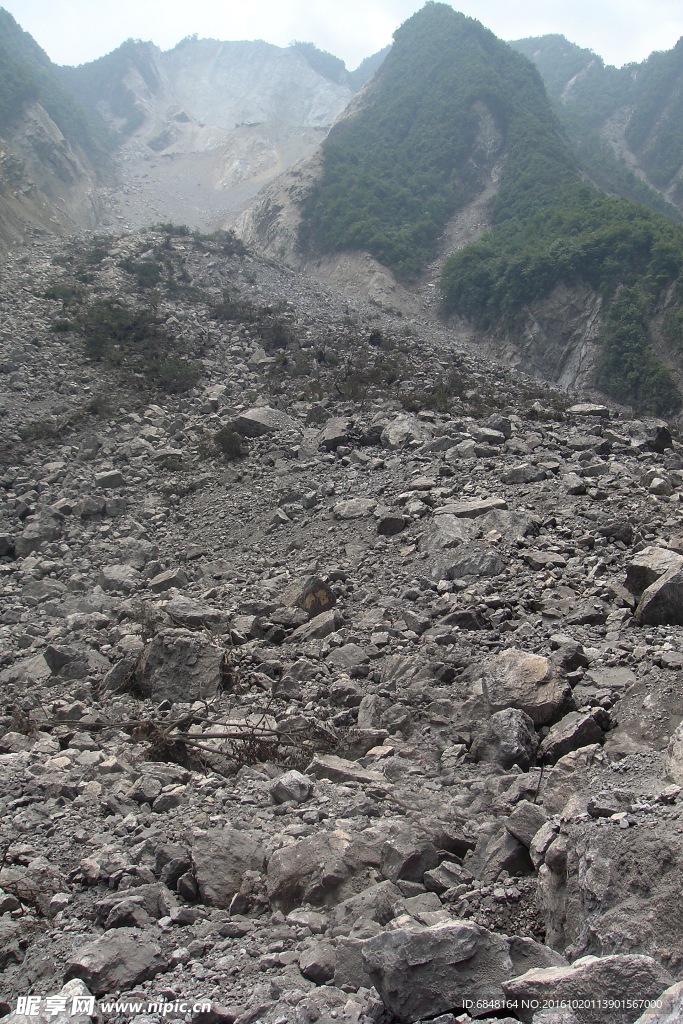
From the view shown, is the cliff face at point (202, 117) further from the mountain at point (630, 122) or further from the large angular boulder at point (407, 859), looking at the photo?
the large angular boulder at point (407, 859)

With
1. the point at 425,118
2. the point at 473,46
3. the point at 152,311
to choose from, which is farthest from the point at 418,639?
the point at 473,46

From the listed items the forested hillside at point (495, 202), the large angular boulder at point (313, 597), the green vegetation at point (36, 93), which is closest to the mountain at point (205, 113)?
the green vegetation at point (36, 93)

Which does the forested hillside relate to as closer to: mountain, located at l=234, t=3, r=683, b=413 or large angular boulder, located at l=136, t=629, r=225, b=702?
mountain, located at l=234, t=3, r=683, b=413

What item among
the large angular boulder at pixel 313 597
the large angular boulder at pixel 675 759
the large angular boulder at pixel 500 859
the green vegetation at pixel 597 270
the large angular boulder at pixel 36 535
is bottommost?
the large angular boulder at pixel 36 535

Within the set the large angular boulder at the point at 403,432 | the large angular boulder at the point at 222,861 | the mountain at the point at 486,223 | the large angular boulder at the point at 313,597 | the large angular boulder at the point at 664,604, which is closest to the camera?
the large angular boulder at the point at 222,861

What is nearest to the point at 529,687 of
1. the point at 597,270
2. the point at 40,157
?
the point at 597,270

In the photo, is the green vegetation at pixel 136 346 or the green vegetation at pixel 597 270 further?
the green vegetation at pixel 597 270

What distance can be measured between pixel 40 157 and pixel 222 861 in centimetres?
3547

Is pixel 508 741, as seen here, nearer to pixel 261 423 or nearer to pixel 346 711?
pixel 346 711

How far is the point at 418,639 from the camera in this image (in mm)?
Answer: 5020

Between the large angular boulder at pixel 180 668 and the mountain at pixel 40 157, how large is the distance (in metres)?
20.7

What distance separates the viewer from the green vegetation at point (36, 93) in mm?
29359

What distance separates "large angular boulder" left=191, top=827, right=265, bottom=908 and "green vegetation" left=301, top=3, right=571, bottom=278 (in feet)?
95.1

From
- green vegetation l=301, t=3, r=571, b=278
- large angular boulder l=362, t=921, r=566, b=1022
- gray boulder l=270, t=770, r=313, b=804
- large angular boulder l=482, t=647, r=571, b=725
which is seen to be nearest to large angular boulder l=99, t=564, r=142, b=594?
gray boulder l=270, t=770, r=313, b=804
